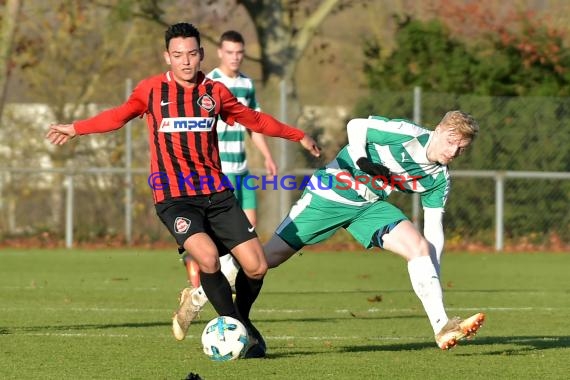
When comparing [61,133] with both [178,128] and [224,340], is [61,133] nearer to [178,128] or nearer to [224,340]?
[178,128]

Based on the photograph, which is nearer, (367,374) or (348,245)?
(367,374)

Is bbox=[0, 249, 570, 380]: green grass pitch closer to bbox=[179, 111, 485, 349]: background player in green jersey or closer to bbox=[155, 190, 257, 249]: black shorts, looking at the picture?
bbox=[179, 111, 485, 349]: background player in green jersey

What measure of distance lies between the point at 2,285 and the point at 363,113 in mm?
7540

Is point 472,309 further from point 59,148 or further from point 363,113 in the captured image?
point 59,148

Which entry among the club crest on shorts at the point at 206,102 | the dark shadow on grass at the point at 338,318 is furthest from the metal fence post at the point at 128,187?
the club crest on shorts at the point at 206,102

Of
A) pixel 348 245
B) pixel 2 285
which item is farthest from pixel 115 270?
pixel 348 245

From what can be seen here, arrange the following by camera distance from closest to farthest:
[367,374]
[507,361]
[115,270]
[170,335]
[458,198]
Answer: [367,374] → [507,361] → [170,335] → [115,270] → [458,198]

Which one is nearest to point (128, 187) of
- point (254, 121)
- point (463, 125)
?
point (254, 121)

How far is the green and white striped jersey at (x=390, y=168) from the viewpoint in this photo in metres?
7.85

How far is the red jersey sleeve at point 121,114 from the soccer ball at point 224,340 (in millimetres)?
1350

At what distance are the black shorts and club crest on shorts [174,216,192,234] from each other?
0.03 m

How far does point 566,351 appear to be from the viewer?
7719mm

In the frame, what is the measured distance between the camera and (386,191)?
26.5 feet

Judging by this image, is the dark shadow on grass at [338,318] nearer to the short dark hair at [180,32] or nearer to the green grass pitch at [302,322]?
the green grass pitch at [302,322]
